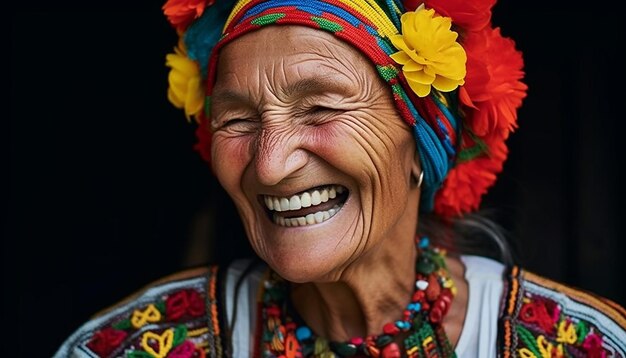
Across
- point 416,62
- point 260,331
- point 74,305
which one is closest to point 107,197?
point 74,305

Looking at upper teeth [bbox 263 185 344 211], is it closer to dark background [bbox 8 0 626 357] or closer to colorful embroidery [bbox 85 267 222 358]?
colorful embroidery [bbox 85 267 222 358]

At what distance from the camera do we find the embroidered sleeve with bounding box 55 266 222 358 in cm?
251

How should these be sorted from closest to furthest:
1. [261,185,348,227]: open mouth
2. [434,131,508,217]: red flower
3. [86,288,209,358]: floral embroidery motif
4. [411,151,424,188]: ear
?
[261,185,348,227]: open mouth < [411,151,424,188]: ear < [86,288,209,358]: floral embroidery motif < [434,131,508,217]: red flower

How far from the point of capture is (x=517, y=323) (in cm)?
245

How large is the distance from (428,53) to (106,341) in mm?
1223

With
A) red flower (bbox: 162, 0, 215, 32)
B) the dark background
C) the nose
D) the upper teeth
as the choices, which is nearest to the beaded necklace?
the upper teeth

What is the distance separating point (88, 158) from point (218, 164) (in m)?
1.89

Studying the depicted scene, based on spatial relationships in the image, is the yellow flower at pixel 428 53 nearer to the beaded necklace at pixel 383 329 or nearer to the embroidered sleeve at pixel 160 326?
the beaded necklace at pixel 383 329

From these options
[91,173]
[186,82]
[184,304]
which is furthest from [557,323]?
[91,173]

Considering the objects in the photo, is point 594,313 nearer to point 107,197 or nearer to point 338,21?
point 338,21

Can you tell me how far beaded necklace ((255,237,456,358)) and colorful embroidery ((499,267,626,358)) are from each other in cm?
17

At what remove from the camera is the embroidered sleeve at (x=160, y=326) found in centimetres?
251

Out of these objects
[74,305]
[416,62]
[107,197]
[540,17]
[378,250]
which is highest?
[416,62]

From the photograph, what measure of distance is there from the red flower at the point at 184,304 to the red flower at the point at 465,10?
108cm
